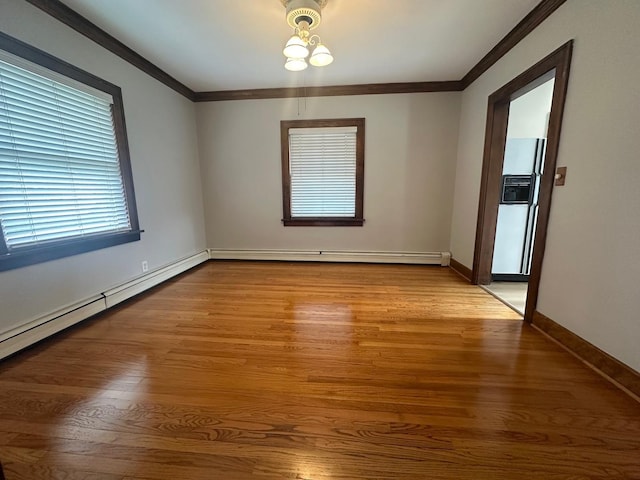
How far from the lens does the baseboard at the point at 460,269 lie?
129 inches

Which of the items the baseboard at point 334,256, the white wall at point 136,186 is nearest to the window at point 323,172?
the baseboard at point 334,256

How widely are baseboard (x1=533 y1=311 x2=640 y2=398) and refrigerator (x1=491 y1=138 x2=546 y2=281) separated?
1260 millimetres

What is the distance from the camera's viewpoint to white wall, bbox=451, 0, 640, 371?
56.2 inches

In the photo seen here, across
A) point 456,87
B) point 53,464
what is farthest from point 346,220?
point 53,464

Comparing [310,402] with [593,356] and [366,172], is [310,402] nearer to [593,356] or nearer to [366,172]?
[593,356]

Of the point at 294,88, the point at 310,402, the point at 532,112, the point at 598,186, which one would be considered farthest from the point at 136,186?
the point at 532,112

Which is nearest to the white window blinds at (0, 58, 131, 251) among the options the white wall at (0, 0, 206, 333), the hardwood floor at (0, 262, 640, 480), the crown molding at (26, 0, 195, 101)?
the white wall at (0, 0, 206, 333)

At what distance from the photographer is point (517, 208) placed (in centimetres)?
307

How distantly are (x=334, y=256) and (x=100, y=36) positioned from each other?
Answer: 3.58m

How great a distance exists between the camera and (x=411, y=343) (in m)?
1.89

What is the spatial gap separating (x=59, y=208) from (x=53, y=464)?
1.88 metres

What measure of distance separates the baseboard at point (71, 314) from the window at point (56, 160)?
45 cm

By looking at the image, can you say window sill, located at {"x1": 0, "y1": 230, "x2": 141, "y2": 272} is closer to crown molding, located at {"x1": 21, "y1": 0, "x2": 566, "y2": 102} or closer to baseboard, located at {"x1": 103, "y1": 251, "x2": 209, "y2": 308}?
baseboard, located at {"x1": 103, "y1": 251, "x2": 209, "y2": 308}

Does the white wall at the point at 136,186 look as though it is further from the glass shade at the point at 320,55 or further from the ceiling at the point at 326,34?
the glass shade at the point at 320,55
